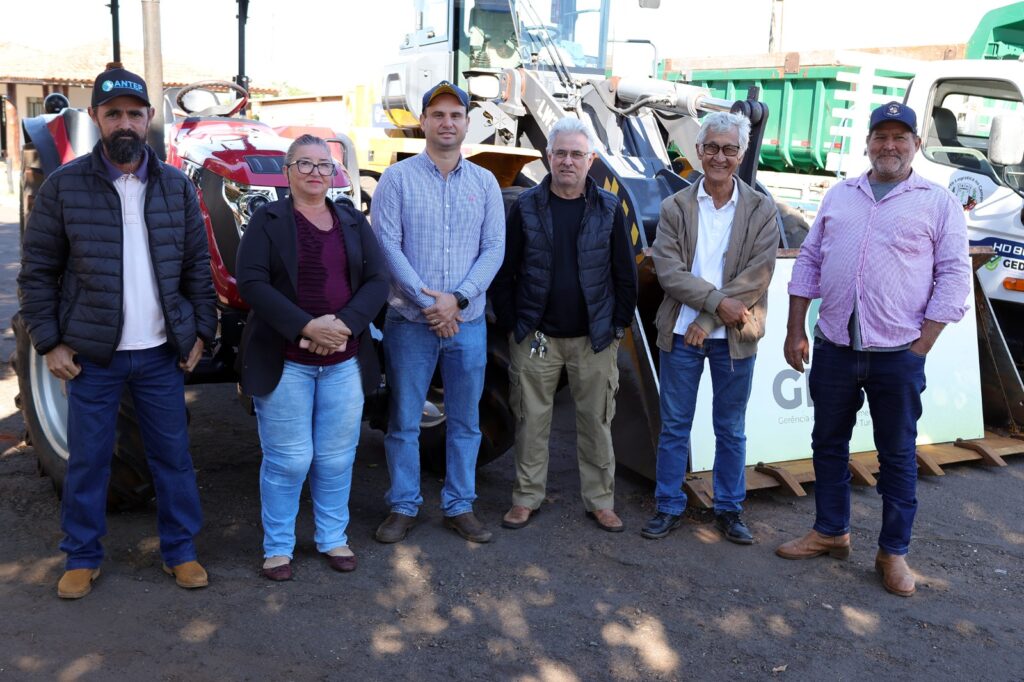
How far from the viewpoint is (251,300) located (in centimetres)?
369

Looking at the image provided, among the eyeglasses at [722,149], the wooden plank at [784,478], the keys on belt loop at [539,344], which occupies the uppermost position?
the eyeglasses at [722,149]

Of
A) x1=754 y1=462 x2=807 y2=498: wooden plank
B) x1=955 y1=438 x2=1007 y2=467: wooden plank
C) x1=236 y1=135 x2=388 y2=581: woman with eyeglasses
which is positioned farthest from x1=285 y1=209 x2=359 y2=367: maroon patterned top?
x1=955 y1=438 x2=1007 y2=467: wooden plank

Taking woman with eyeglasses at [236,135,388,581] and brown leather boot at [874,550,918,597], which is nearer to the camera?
woman with eyeglasses at [236,135,388,581]

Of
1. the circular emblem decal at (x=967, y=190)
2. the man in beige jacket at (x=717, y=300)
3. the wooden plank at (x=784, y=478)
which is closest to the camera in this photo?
the man in beige jacket at (x=717, y=300)

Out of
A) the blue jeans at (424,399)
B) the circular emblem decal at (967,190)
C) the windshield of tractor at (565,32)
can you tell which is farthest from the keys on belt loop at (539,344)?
the windshield of tractor at (565,32)

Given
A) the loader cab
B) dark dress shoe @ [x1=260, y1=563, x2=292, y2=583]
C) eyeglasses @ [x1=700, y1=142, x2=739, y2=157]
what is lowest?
dark dress shoe @ [x1=260, y1=563, x2=292, y2=583]

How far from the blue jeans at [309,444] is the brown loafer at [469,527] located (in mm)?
582

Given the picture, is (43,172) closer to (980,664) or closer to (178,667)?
(178,667)

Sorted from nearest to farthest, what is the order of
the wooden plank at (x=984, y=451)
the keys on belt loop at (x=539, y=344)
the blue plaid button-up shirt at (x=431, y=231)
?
1. the blue plaid button-up shirt at (x=431, y=231)
2. the keys on belt loop at (x=539, y=344)
3. the wooden plank at (x=984, y=451)

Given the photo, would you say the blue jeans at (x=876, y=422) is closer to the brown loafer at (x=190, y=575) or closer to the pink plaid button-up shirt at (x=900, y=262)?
the pink plaid button-up shirt at (x=900, y=262)

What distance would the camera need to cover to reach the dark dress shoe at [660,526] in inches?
177

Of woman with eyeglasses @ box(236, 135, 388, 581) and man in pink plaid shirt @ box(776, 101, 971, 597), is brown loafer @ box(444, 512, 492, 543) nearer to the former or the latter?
woman with eyeglasses @ box(236, 135, 388, 581)

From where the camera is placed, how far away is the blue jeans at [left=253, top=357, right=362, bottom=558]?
3850 mm

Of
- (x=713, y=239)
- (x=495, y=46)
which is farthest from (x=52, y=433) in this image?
(x=495, y=46)
